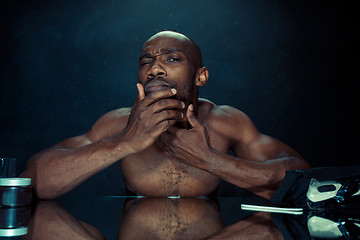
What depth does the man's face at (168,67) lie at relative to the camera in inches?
51.0

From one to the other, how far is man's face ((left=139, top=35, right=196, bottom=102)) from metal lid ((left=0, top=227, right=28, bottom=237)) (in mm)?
660

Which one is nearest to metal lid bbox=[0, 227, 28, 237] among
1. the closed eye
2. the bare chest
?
the bare chest

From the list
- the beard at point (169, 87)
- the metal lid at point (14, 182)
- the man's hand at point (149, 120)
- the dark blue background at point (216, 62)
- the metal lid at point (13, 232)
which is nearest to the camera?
the metal lid at point (13, 232)

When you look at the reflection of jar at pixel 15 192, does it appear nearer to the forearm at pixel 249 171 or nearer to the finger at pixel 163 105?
the finger at pixel 163 105

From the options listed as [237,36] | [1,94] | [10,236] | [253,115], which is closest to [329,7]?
[237,36]

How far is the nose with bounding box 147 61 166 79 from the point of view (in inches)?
50.7

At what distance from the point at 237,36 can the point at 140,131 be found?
1.32 meters

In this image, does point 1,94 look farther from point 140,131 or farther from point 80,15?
point 140,131

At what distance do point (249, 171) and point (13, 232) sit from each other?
2.37 feet

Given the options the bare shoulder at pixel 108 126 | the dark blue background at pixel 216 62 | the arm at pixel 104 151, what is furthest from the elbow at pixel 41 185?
the dark blue background at pixel 216 62

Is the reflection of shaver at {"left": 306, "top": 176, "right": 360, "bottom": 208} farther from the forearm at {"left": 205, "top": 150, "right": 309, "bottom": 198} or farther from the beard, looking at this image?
the beard

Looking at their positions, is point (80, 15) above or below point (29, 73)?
above

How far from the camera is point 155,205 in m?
1.11

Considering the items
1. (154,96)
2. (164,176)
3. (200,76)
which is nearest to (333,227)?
(154,96)
